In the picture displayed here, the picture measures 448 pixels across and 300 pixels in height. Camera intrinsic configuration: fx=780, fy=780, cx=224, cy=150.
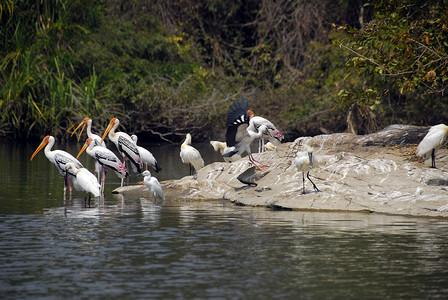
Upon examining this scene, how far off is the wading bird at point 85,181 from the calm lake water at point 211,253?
10.7 inches

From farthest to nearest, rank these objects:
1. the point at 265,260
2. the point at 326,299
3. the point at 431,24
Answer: the point at 431,24 → the point at 265,260 → the point at 326,299

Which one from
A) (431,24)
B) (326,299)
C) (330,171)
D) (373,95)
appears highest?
(431,24)

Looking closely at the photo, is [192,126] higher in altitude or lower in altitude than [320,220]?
higher

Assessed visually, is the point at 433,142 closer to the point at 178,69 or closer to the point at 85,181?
the point at 85,181

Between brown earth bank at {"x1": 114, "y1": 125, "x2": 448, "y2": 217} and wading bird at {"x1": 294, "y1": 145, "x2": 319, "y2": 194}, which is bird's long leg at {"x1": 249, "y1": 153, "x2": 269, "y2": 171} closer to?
brown earth bank at {"x1": 114, "y1": 125, "x2": 448, "y2": 217}

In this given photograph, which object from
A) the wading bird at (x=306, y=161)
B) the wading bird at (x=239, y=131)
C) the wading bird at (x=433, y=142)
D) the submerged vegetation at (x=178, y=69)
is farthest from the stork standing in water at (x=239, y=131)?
the submerged vegetation at (x=178, y=69)

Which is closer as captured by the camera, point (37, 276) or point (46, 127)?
point (37, 276)

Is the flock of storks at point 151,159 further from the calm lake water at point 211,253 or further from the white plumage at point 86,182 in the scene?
the calm lake water at point 211,253

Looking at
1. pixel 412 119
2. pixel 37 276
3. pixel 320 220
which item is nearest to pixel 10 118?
pixel 412 119

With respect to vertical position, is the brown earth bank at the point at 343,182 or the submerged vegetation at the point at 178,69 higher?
the submerged vegetation at the point at 178,69

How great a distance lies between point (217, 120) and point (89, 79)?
5.08m

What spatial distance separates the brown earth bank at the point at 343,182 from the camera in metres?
11.8

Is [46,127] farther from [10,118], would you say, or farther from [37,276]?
[37,276]

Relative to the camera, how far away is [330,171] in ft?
42.8
